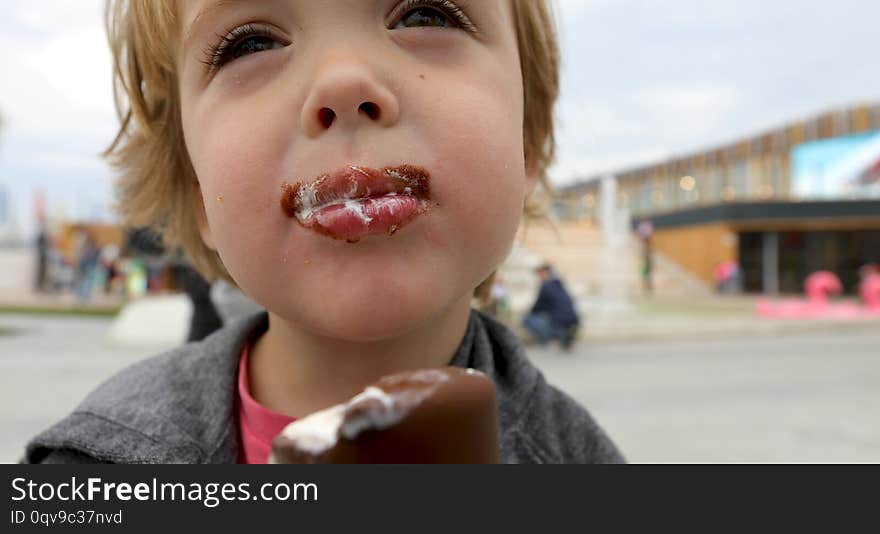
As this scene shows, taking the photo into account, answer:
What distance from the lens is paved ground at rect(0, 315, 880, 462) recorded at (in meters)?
4.21

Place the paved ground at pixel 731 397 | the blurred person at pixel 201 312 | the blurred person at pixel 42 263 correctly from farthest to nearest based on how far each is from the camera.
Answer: the blurred person at pixel 42 263 < the paved ground at pixel 731 397 < the blurred person at pixel 201 312

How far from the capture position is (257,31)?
33.3 inches

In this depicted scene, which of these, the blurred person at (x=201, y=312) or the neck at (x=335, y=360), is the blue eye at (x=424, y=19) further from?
the blurred person at (x=201, y=312)

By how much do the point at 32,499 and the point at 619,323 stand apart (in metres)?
11.0

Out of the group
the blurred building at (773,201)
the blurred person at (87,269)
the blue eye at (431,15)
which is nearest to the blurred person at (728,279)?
the blurred building at (773,201)

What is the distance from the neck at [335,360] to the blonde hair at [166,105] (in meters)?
0.28

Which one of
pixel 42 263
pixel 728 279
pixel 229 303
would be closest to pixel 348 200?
pixel 229 303

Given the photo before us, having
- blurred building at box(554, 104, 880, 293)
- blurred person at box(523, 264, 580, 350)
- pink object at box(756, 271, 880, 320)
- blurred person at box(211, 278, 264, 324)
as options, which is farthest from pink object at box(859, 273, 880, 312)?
blurred person at box(211, 278, 264, 324)

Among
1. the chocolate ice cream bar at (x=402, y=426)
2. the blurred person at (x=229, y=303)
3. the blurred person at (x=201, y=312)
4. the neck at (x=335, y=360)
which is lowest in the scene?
the blurred person at (x=201, y=312)

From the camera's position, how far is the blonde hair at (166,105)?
105cm

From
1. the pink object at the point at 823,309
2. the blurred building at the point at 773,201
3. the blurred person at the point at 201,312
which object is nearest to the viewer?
the blurred person at the point at 201,312

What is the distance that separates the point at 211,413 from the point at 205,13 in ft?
2.00

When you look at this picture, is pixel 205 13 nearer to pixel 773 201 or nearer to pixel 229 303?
pixel 229 303

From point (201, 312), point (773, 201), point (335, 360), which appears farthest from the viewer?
point (773, 201)
